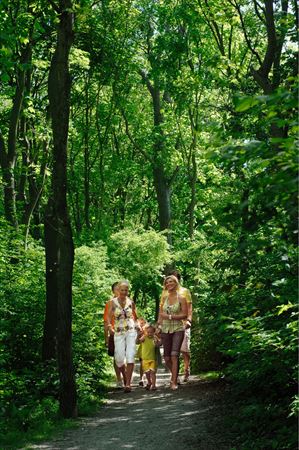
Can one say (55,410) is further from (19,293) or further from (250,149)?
(250,149)

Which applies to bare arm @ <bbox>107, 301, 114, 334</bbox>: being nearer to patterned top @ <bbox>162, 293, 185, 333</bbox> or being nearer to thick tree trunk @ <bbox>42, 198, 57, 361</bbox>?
patterned top @ <bbox>162, 293, 185, 333</bbox>

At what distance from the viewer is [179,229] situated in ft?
108

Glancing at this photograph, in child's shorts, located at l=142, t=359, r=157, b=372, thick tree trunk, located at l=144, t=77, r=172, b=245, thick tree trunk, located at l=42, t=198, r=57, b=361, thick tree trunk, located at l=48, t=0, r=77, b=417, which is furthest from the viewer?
thick tree trunk, located at l=144, t=77, r=172, b=245

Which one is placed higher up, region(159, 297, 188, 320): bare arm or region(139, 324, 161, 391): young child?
region(159, 297, 188, 320): bare arm

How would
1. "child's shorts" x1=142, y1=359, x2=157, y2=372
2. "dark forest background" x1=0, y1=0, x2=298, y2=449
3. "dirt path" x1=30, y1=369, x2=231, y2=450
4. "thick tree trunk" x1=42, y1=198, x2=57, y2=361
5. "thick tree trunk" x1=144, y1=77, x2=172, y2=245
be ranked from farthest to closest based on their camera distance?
1. "thick tree trunk" x1=144, y1=77, x2=172, y2=245
2. "child's shorts" x1=142, y1=359, x2=157, y2=372
3. "thick tree trunk" x1=42, y1=198, x2=57, y2=361
4. "dirt path" x1=30, y1=369, x2=231, y2=450
5. "dark forest background" x1=0, y1=0, x2=298, y2=449

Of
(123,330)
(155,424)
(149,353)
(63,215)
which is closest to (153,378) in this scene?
(149,353)

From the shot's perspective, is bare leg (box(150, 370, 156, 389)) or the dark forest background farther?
bare leg (box(150, 370, 156, 389))

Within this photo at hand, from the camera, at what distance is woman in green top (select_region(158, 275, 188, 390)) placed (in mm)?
11977

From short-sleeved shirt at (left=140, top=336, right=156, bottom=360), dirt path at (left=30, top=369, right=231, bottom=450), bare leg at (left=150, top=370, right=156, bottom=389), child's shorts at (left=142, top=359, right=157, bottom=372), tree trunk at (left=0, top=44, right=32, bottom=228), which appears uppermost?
tree trunk at (left=0, top=44, right=32, bottom=228)

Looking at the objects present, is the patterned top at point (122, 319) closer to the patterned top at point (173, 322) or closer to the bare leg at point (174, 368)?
the patterned top at point (173, 322)

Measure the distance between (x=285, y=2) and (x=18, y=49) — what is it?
7.48 meters

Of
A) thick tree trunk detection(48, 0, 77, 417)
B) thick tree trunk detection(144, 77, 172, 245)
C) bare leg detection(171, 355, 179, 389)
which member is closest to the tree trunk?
bare leg detection(171, 355, 179, 389)

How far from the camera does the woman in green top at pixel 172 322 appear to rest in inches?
472

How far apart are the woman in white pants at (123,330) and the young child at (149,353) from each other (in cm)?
34
